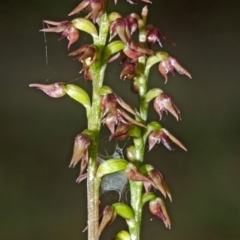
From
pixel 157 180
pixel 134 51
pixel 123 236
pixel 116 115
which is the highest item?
pixel 134 51

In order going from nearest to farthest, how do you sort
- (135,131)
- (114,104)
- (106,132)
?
(114,104) → (135,131) → (106,132)

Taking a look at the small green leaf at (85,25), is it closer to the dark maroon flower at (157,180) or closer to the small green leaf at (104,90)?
the small green leaf at (104,90)

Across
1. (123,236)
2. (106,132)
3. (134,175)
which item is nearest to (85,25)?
(134,175)

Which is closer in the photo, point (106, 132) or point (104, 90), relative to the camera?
point (104, 90)

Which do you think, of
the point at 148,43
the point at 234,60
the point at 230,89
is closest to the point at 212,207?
the point at 230,89

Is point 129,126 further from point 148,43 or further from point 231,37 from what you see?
point 231,37

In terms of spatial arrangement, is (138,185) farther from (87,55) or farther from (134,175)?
(87,55)
